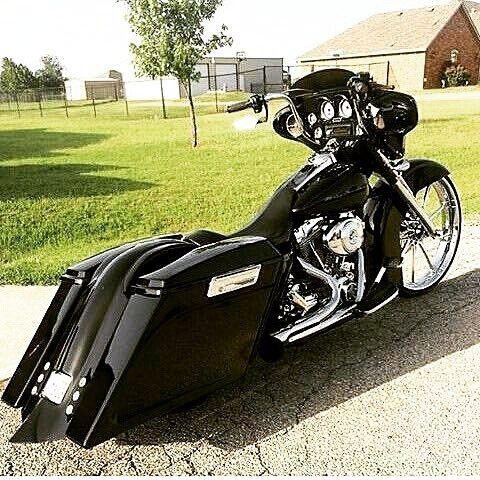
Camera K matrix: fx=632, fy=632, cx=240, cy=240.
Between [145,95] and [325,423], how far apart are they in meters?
6.63

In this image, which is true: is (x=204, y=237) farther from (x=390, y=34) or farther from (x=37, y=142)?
(x=390, y=34)

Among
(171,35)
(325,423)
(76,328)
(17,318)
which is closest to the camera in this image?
(76,328)

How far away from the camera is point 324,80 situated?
307 centimetres

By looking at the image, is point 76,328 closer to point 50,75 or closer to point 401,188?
point 401,188

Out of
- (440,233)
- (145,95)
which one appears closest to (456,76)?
(145,95)

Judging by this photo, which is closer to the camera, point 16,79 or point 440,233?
point 440,233

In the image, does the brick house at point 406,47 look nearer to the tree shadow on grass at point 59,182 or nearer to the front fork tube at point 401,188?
the tree shadow on grass at point 59,182

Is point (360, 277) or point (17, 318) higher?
point (360, 277)

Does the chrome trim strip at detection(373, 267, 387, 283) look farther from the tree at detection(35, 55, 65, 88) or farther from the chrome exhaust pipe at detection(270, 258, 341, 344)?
the tree at detection(35, 55, 65, 88)

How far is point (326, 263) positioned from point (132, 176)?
4639 mm

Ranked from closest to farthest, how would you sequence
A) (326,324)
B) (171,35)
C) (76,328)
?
(76,328) → (326,324) → (171,35)

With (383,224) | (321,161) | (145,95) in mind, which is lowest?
(383,224)

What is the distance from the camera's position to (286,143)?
855 centimetres

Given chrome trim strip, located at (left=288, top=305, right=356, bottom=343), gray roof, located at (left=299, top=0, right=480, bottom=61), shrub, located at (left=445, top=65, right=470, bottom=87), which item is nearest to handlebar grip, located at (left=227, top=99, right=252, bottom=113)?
chrome trim strip, located at (left=288, top=305, right=356, bottom=343)
